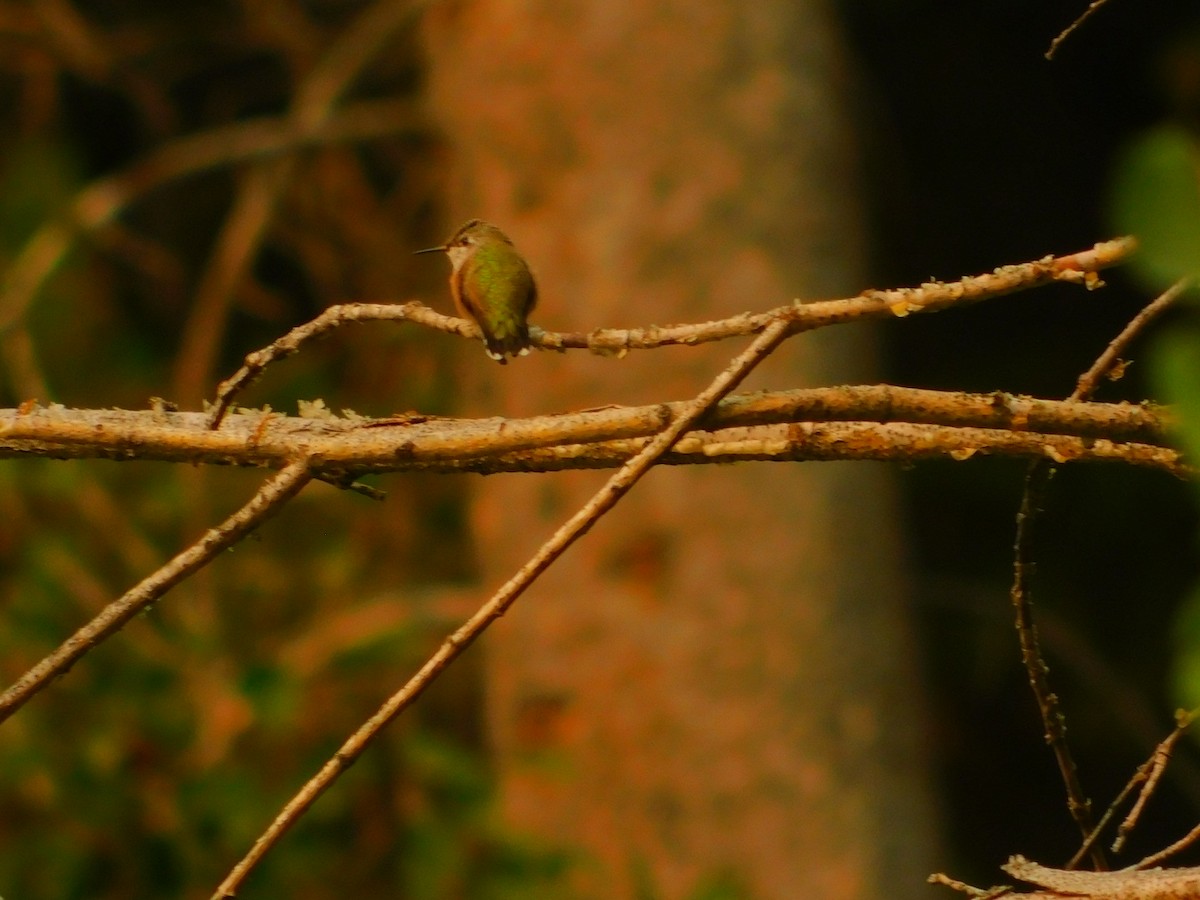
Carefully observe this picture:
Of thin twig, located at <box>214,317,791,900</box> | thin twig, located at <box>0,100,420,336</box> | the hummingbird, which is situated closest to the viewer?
thin twig, located at <box>214,317,791,900</box>

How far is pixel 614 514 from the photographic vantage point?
3564 millimetres

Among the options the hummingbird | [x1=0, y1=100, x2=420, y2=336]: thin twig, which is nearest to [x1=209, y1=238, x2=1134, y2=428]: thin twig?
the hummingbird

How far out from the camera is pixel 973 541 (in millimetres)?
4953

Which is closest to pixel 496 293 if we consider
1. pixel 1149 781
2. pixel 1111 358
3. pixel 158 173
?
pixel 1111 358

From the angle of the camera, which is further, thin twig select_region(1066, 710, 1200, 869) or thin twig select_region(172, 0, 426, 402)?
thin twig select_region(172, 0, 426, 402)

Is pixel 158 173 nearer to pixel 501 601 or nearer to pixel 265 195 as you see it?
pixel 265 195

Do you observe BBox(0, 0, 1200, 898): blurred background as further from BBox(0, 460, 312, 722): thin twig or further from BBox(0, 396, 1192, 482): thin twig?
BBox(0, 460, 312, 722): thin twig

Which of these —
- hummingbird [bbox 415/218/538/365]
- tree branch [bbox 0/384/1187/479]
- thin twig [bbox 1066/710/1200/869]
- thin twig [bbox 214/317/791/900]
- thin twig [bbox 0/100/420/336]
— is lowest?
thin twig [bbox 1066/710/1200/869]

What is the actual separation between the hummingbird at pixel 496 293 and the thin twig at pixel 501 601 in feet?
1.32

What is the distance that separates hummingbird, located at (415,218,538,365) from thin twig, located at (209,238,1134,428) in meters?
0.24

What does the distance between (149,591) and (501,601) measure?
0.25 meters

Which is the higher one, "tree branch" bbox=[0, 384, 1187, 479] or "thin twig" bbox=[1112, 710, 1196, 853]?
"tree branch" bbox=[0, 384, 1187, 479]

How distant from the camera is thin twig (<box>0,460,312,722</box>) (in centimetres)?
107

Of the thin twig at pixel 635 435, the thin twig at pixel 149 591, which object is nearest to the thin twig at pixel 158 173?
the thin twig at pixel 635 435
